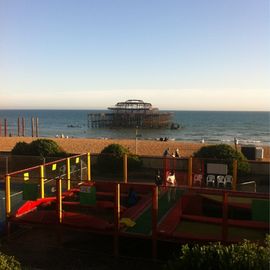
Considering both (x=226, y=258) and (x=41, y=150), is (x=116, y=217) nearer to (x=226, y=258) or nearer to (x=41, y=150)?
(x=226, y=258)

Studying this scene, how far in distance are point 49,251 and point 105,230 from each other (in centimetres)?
142

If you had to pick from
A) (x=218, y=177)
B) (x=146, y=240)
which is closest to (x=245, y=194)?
(x=146, y=240)

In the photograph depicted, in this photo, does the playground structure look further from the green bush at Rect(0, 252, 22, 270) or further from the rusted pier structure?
the rusted pier structure

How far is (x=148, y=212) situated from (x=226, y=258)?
21.2 feet

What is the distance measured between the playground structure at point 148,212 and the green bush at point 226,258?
370cm

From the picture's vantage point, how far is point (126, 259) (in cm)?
983

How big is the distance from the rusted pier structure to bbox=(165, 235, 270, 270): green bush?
Result: 82460mm

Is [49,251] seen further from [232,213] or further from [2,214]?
[232,213]

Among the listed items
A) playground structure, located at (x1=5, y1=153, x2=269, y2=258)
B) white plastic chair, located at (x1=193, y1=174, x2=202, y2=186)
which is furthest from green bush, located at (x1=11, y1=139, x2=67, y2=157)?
white plastic chair, located at (x1=193, y1=174, x2=202, y2=186)

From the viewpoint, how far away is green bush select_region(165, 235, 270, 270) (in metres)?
5.16

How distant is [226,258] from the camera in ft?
17.4

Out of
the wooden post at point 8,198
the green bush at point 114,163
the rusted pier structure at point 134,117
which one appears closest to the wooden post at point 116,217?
the wooden post at point 8,198

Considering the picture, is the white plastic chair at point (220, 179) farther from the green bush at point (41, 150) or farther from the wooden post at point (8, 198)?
the green bush at point (41, 150)

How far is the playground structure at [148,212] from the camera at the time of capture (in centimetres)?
962
